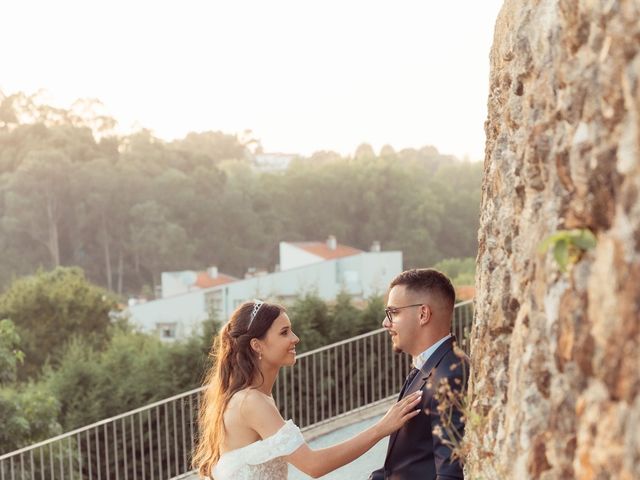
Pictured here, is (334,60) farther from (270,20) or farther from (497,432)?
(497,432)

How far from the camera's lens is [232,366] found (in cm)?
473

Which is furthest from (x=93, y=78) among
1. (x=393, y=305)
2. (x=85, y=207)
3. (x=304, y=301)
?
(x=393, y=305)

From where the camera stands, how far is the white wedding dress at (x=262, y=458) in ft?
14.9

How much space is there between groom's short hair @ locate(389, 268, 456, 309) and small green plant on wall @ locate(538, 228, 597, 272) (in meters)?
1.51

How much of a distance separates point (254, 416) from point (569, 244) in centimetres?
213

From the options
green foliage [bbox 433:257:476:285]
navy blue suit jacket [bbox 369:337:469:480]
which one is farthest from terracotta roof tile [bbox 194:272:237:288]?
navy blue suit jacket [bbox 369:337:469:480]

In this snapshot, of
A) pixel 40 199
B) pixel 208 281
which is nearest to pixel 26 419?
pixel 208 281

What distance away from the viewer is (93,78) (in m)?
69.4

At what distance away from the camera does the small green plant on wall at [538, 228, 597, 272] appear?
8.84ft

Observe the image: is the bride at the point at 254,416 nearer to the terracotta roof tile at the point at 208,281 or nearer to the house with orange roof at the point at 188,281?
the house with orange roof at the point at 188,281

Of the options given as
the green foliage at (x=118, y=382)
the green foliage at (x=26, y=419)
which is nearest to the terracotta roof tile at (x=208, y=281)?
the green foliage at (x=118, y=382)

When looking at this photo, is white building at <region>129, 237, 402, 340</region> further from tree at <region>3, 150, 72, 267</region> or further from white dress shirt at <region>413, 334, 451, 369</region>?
white dress shirt at <region>413, 334, 451, 369</region>

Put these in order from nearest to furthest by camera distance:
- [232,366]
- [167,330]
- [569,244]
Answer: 1. [569,244]
2. [232,366]
3. [167,330]

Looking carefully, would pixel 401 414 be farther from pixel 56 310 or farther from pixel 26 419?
pixel 56 310
